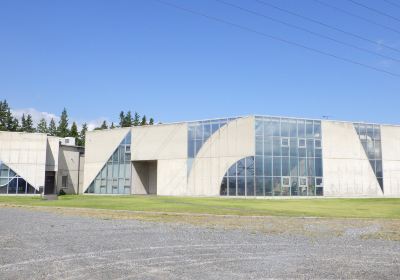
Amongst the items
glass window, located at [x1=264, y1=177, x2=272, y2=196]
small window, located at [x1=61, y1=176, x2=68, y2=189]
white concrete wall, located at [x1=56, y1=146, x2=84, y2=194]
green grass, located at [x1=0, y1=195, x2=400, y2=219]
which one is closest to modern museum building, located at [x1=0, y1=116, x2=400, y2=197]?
glass window, located at [x1=264, y1=177, x2=272, y2=196]

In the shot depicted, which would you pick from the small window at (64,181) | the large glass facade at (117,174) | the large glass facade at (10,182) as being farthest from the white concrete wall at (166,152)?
the large glass facade at (10,182)

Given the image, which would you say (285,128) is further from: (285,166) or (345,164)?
(345,164)

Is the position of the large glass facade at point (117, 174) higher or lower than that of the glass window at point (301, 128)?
lower

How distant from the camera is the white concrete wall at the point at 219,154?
171 feet

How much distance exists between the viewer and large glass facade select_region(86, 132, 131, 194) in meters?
61.7

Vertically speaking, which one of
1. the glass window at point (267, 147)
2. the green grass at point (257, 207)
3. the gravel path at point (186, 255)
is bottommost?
the gravel path at point (186, 255)

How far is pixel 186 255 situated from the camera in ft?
37.2

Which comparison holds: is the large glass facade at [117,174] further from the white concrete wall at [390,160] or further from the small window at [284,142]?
the white concrete wall at [390,160]

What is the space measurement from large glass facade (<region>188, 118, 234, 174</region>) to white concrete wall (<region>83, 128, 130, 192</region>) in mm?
11164

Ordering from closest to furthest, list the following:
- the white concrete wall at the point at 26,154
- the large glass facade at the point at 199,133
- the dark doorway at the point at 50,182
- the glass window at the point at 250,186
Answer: the glass window at the point at 250,186 → the large glass facade at the point at 199,133 → the white concrete wall at the point at 26,154 → the dark doorway at the point at 50,182

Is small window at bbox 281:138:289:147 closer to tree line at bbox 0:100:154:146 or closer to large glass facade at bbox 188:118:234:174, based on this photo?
large glass facade at bbox 188:118:234:174

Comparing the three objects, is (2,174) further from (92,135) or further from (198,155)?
(198,155)

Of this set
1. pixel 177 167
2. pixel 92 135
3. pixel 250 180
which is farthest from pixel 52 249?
pixel 92 135

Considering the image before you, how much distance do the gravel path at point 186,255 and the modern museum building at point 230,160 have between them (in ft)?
116
